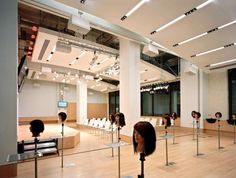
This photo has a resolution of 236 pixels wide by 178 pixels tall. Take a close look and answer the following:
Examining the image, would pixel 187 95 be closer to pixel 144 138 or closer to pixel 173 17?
pixel 173 17

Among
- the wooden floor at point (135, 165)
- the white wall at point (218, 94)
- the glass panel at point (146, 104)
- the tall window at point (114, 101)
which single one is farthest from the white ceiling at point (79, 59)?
the tall window at point (114, 101)

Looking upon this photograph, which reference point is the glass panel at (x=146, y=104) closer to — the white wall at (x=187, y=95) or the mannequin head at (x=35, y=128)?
the white wall at (x=187, y=95)

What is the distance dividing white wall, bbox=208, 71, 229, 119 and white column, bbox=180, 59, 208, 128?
0.27 meters

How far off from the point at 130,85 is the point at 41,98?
37.1 ft

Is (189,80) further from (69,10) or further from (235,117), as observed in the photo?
(69,10)

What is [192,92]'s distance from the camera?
965cm

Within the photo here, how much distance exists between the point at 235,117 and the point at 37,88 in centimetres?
1453

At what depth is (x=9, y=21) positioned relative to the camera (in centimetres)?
Result: 398

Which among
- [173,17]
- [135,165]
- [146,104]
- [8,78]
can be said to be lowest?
[135,165]

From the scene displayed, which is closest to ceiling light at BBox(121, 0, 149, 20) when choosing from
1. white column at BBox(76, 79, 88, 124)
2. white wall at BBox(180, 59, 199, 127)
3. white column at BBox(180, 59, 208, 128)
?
white column at BBox(180, 59, 208, 128)

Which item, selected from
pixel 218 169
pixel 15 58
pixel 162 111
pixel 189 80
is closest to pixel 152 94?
pixel 162 111

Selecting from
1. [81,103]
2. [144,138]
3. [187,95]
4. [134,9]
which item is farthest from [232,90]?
[81,103]

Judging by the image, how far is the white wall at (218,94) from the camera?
884cm

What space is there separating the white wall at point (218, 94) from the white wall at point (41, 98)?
12021 millimetres
